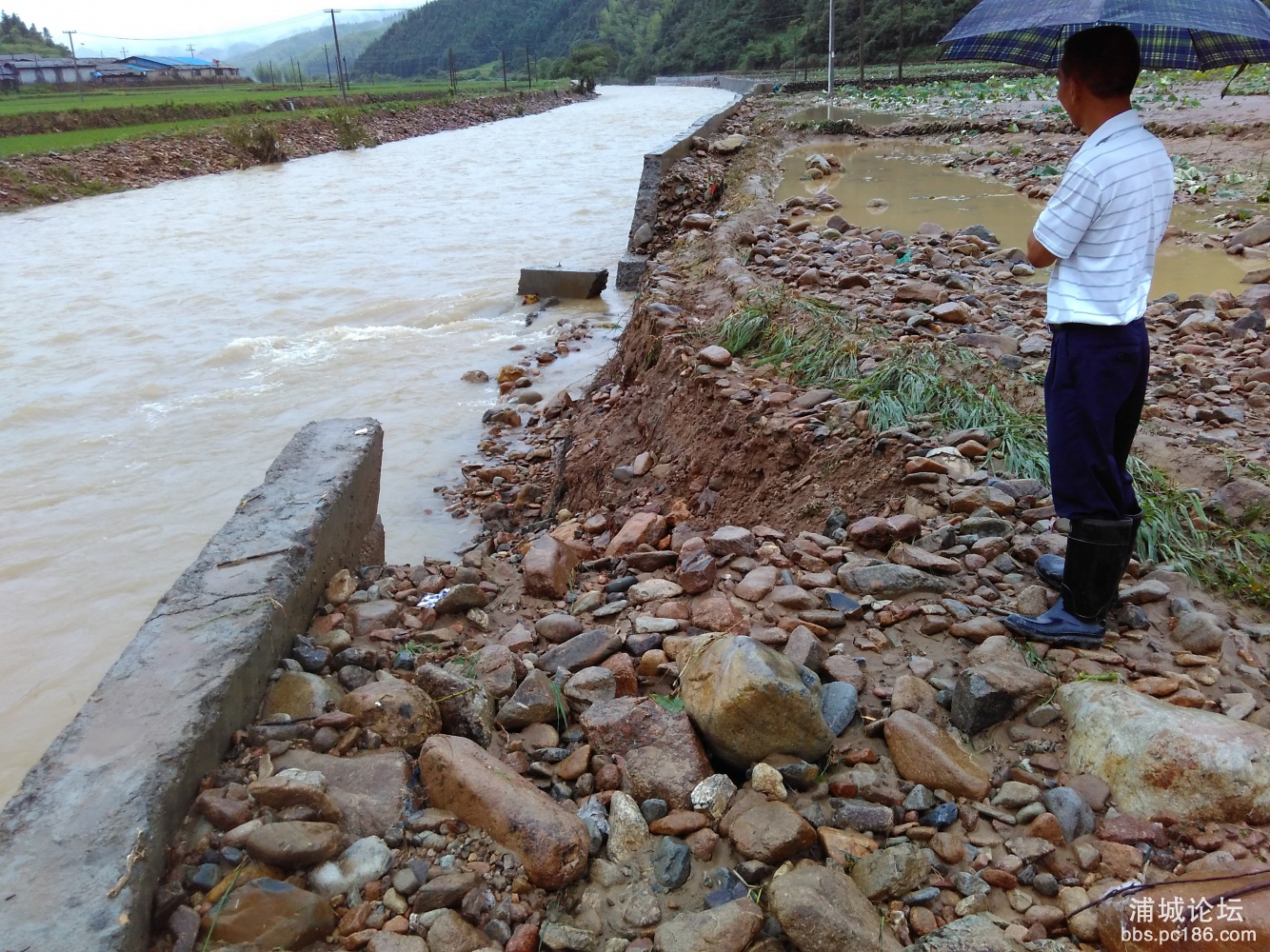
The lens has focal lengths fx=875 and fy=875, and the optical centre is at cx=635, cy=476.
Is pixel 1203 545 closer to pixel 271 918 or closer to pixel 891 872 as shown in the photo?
pixel 891 872

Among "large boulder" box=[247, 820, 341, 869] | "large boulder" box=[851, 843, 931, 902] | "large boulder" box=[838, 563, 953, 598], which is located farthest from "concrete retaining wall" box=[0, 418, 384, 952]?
"large boulder" box=[838, 563, 953, 598]

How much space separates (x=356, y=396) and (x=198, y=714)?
5.33 metres

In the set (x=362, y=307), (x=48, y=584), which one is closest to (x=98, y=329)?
(x=362, y=307)

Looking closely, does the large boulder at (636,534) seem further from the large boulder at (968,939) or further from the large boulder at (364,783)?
the large boulder at (968,939)

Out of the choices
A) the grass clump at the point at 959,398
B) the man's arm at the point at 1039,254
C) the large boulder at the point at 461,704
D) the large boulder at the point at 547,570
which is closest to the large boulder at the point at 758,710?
the large boulder at the point at 461,704

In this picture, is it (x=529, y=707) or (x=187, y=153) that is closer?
(x=529, y=707)

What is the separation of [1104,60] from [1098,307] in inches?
24.0

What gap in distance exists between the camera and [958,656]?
248cm

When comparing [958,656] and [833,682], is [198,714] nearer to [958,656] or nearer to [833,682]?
[833,682]

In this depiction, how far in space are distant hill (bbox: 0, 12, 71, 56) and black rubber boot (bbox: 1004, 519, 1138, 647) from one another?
244ft

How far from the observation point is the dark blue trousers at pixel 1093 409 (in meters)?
2.30

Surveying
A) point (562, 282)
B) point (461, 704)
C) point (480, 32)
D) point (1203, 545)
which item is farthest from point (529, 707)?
point (480, 32)

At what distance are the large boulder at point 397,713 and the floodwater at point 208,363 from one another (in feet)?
5.42

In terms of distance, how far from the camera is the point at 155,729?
6.72 ft
